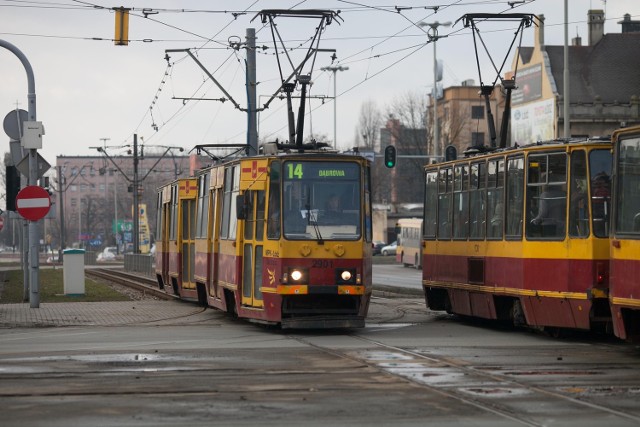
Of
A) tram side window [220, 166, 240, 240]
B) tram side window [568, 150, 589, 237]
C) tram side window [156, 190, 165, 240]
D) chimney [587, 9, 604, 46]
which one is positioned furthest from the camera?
chimney [587, 9, 604, 46]

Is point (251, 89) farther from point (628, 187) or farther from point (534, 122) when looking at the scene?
point (534, 122)

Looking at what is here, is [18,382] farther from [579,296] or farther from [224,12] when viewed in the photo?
[224,12]

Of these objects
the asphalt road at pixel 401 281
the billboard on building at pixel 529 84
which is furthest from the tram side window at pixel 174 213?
the billboard on building at pixel 529 84

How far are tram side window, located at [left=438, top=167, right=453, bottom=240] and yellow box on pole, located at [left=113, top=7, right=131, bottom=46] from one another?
8.34 m

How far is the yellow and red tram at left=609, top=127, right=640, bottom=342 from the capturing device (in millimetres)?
15258

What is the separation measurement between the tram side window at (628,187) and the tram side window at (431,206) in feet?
25.6

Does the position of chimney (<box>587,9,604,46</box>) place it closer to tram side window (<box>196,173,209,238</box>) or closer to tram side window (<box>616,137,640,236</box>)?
tram side window (<box>196,173,209,238</box>)

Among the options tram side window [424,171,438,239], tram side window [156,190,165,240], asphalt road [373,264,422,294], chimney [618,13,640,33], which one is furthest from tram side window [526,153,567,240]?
chimney [618,13,640,33]

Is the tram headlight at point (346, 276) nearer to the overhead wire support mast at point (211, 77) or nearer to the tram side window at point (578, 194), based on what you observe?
the tram side window at point (578, 194)

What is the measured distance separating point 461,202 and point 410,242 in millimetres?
49735

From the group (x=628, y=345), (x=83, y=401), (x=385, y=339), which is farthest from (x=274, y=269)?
(x=83, y=401)

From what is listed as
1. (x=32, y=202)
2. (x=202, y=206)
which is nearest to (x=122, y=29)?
(x=202, y=206)

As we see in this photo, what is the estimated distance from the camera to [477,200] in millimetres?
21312

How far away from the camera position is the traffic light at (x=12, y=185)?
2603 cm
